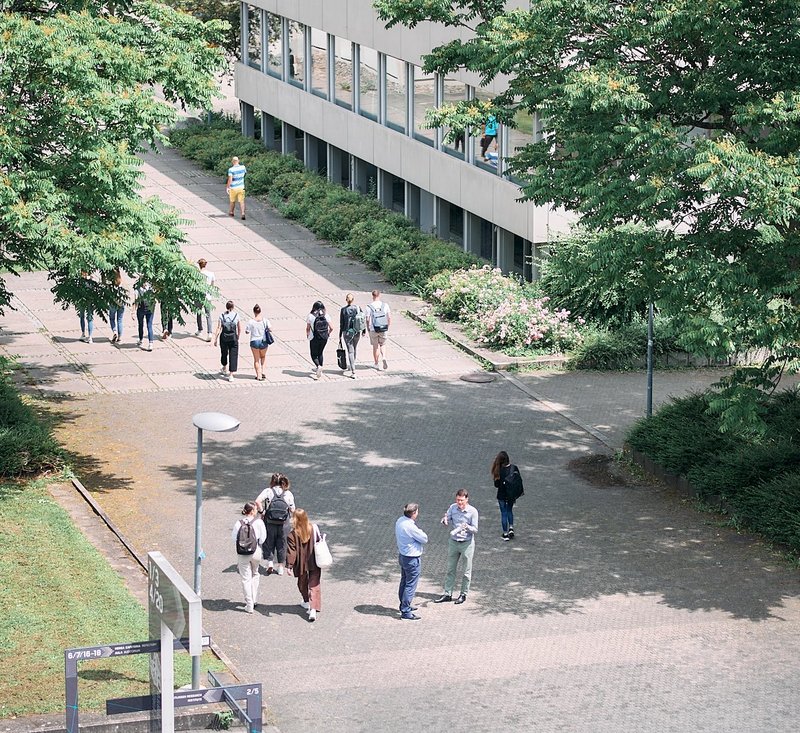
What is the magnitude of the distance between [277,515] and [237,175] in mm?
22632

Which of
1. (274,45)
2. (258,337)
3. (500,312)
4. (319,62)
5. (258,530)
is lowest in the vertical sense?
(258,530)

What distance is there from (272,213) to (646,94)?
2284 centimetres

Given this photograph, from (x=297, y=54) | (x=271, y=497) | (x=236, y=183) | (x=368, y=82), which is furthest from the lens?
(x=297, y=54)

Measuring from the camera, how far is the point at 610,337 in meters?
28.9

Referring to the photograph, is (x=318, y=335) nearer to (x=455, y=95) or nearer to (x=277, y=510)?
(x=277, y=510)

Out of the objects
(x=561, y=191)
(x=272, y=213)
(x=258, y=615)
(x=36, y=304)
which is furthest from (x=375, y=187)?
(x=258, y=615)

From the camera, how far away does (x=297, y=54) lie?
44.3 metres

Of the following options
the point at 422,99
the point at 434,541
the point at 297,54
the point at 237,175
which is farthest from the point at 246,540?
the point at 297,54

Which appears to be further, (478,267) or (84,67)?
(478,267)

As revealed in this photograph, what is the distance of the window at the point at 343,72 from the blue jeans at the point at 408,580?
81.7ft

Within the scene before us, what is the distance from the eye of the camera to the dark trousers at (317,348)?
27391mm

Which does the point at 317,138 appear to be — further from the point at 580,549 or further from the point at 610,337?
the point at 580,549

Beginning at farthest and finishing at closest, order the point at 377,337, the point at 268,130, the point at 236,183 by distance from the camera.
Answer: the point at 268,130 < the point at 236,183 < the point at 377,337

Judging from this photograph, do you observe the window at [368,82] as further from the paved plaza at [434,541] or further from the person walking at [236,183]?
the paved plaza at [434,541]
